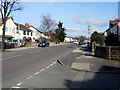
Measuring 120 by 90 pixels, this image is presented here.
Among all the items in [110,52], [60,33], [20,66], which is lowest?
[20,66]

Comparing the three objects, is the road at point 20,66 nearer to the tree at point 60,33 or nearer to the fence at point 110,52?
the fence at point 110,52

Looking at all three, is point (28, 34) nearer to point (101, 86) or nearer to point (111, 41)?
point (111, 41)

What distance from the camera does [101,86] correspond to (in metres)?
7.52

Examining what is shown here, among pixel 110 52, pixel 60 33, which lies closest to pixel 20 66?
pixel 110 52

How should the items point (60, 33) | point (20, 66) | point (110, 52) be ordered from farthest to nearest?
point (60, 33) < point (110, 52) < point (20, 66)

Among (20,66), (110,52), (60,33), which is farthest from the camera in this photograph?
(60,33)

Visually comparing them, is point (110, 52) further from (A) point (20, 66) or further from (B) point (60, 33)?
(B) point (60, 33)

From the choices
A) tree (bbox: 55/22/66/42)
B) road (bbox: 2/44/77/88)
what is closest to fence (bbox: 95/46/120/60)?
road (bbox: 2/44/77/88)

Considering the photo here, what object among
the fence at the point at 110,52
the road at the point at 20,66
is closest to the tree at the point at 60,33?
the road at the point at 20,66

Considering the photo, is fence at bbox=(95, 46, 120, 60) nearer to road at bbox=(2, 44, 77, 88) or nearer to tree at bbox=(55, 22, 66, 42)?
road at bbox=(2, 44, 77, 88)

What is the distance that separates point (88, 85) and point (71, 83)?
77cm

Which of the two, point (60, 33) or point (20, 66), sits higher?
point (60, 33)

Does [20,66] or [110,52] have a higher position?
[110,52]

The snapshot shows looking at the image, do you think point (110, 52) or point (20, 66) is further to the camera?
point (110, 52)
